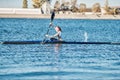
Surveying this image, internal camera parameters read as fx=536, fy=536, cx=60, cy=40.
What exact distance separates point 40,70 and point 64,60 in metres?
6.15

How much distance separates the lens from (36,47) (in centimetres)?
5041

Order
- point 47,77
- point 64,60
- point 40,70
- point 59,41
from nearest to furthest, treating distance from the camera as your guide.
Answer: point 47,77, point 40,70, point 64,60, point 59,41

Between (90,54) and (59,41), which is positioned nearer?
(90,54)

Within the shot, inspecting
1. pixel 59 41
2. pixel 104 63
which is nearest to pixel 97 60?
pixel 104 63

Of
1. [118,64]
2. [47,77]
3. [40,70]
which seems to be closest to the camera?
[47,77]

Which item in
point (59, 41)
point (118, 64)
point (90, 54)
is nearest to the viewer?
point (118, 64)

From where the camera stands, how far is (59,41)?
4806 centimetres

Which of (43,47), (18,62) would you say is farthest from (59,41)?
(18,62)

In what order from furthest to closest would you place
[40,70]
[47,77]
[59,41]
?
[59,41] < [40,70] < [47,77]

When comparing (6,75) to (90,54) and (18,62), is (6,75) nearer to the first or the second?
(18,62)

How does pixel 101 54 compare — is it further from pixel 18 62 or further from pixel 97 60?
pixel 18 62

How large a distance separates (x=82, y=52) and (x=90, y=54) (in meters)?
1.65

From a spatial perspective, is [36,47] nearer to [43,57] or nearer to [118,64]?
[43,57]

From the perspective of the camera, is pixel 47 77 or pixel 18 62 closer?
pixel 47 77
